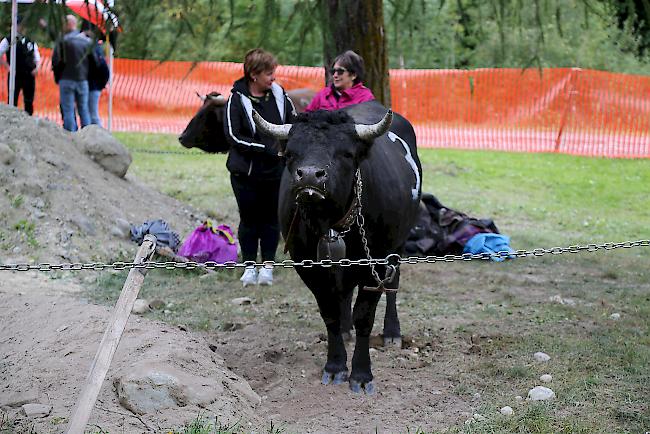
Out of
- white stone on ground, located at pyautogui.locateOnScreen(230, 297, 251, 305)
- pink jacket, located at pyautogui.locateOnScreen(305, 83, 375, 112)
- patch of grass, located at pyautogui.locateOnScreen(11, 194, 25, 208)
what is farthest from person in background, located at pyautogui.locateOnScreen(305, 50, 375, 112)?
patch of grass, located at pyautogui.locateOnScreen(11, 194, 25, 208)

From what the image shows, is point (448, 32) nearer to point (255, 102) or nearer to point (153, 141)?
point (255, 102)

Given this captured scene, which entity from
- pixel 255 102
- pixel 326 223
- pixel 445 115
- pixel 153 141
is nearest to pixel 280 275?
pixel 255 102

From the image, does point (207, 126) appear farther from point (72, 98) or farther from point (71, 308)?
point (72, 98)

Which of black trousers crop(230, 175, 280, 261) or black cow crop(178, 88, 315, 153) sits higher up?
black cow crop(178, 88, 315, 153)

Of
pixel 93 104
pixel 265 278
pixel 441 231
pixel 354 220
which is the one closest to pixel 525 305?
pixel 441 231

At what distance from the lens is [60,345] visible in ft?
19.0

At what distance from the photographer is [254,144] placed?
795 cm

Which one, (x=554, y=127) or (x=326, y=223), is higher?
(x=326, y=223)

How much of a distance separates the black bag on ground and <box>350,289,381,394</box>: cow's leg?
365 centimetres

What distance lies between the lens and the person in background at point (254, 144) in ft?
25.6

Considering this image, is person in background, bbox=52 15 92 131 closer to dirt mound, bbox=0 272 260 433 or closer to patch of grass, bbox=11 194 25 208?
patch of grass, bbox=11 194 25 208

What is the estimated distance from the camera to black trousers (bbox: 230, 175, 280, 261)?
820 cm

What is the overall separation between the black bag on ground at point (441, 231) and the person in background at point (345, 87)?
2.93m

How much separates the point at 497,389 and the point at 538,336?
132 centimetres
